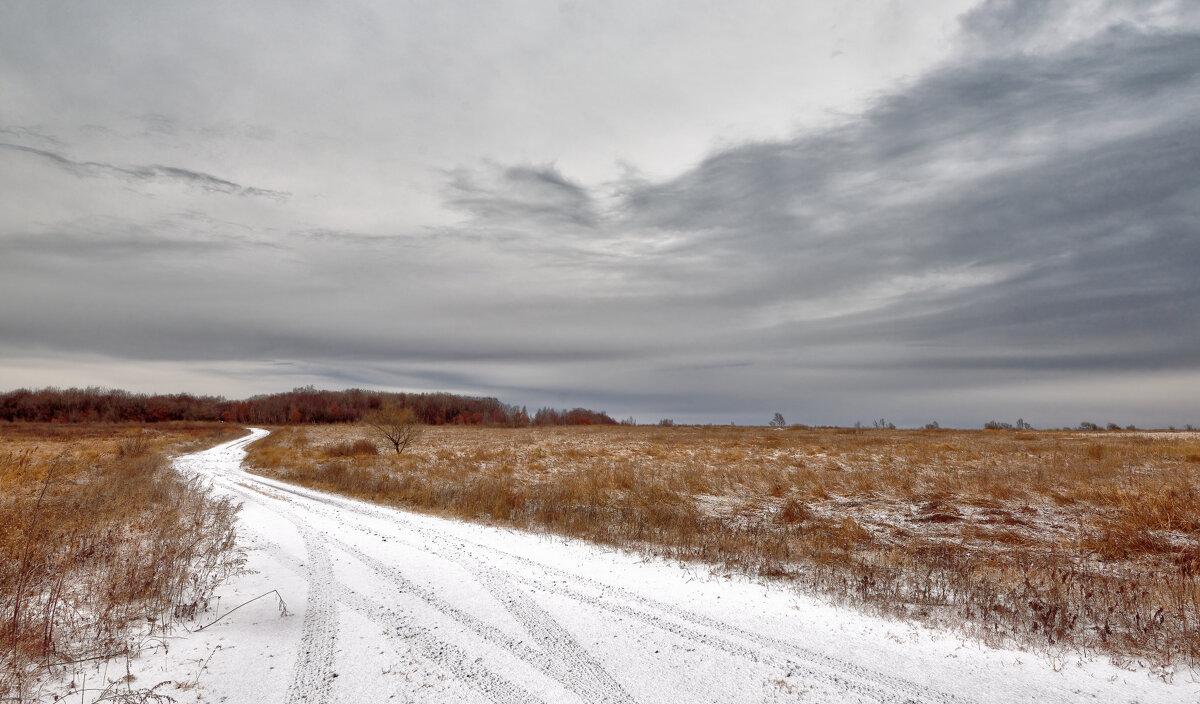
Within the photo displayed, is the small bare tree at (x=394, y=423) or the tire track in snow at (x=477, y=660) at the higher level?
the small bare tree at (x=394, y=423)

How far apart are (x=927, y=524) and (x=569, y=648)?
1140 centimetres

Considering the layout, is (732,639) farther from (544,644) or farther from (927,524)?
(927,524)

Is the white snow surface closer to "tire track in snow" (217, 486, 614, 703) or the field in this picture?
"tire track in snow" (217, 486, 614, 703)

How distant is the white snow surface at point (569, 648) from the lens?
4895 millimetres

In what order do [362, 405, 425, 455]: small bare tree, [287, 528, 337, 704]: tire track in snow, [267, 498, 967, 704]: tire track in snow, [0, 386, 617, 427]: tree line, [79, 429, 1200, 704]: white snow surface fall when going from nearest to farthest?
[287, 528, 337, 704]: tire track in snow → [79, 429, 1200, 704]: white snow surface → [267, 498, 967, 704]: tire track in snow → [362, 405, 425, 455]: small bare tree → [0, 386, 617, 427]: tree line

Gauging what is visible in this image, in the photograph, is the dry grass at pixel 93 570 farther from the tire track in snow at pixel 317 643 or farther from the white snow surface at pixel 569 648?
the tire track in snow at pixel 317 643

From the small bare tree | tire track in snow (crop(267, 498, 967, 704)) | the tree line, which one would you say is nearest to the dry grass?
tire track in snow (crop(267, 498, 967, 704))

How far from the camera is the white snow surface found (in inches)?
193

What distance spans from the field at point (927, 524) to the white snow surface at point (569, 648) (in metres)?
0.86

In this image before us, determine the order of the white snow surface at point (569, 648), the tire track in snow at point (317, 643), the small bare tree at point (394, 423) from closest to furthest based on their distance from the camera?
1. the tire track in snow at point (317, 643)
2. the white snow surface at point (569, 648)
3. the small bare tree at point (394, 423)

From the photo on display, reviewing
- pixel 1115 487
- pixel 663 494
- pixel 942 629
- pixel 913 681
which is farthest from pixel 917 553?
pixel 1115 487

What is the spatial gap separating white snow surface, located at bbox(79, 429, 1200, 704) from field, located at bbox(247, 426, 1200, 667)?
0.86 meters

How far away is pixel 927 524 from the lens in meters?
13.4

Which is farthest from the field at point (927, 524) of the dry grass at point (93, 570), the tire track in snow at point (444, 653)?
the dry grass at point (93, 570)
